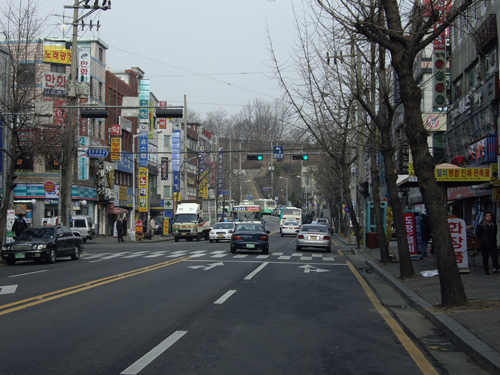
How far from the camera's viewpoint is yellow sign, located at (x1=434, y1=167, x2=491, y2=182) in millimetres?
17859

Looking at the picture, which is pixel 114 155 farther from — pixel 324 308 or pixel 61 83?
pixel 324 308

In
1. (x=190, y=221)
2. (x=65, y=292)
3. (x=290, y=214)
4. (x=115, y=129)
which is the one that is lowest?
(x=65, y=292)

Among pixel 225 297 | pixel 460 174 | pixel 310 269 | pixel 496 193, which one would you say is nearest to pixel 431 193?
pixel 225 297

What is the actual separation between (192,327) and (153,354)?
6.16 feet

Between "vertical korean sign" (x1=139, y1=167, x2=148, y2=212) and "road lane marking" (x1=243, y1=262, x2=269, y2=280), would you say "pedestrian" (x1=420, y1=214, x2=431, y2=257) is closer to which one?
"road lane marking" (x1=243, y1=262, x2=269, y2=280)

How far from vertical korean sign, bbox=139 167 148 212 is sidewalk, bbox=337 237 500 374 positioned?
156 feet

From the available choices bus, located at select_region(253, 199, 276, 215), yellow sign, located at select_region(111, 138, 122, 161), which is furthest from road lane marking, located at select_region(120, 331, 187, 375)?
bus, located at select_region(253, 199, 276, 215)

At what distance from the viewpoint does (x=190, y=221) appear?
4578 centimetres

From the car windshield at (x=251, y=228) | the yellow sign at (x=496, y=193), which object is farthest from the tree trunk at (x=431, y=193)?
the car windshield at (x=251, y=228)

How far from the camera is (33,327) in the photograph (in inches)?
345

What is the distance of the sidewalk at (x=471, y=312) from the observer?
23.6 feet

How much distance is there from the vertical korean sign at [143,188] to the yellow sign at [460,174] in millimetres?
47156

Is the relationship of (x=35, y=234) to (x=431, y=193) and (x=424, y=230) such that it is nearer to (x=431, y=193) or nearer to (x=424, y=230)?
(x=424, y=230)

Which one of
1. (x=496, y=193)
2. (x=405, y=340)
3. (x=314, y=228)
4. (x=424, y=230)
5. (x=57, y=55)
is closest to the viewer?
(x=405, y=340)
